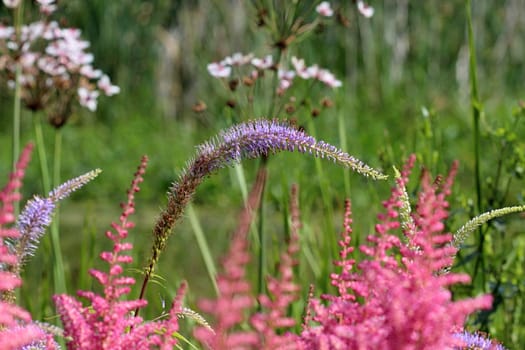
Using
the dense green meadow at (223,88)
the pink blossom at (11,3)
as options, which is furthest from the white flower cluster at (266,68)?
the dense green meadow at (223,88)

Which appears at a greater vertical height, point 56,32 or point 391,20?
point 391,20

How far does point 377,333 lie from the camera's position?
58cm

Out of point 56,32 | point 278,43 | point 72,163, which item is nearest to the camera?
point 278,43

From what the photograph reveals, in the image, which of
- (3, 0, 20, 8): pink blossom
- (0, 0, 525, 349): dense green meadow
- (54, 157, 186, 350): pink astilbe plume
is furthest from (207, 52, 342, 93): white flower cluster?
(0, 0, 525, 349): dense green meadow

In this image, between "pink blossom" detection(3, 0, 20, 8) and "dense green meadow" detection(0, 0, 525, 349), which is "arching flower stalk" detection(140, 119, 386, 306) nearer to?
"pink blossom" detection(3, 0, 20, 8)

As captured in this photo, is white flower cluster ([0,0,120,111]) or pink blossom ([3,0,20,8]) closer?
pink blossom ([3,0,20,8])

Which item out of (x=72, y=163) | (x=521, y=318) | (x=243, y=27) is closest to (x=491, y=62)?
(x=243, y=27)

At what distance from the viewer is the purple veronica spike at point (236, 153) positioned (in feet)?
2.56

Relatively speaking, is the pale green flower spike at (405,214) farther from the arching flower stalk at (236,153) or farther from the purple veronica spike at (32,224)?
the purple veronica spike at (32,224)

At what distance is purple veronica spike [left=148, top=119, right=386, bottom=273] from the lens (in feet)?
2.56

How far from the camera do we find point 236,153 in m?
0.81

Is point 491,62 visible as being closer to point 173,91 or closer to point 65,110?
point 173,91

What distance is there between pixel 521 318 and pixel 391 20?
18.4 ft

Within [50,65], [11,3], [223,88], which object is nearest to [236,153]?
[11,3]
